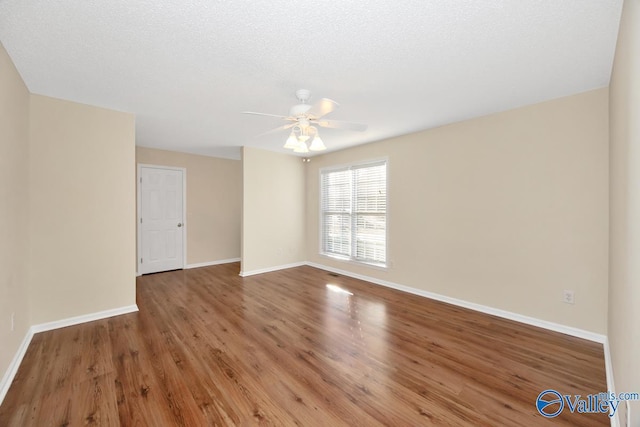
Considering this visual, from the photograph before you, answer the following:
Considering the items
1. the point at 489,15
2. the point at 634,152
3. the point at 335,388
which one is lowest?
the point at 335,388

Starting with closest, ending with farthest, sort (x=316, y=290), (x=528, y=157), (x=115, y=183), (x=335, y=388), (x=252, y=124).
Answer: (x=335, y=388)
(x=528, y=157)
(x=115, y=183)
(x=252, y=124)
(x=316, y=290)

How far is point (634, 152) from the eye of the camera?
3.94ft

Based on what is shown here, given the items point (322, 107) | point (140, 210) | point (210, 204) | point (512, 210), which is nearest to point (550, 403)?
point (512, 210)

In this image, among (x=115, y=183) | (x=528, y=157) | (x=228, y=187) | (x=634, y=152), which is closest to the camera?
(x=634, y=152)

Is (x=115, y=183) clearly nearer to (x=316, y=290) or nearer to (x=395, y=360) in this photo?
(x=316, y=290)

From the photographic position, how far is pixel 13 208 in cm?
217

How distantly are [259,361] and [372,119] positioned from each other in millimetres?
2918

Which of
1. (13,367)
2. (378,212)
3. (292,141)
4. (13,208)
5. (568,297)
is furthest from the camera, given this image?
(378,212)

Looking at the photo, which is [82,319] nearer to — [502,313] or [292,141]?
[292,141]

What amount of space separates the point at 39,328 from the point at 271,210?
136 inches

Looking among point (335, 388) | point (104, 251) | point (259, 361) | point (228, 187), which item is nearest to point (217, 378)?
point (259, 361)

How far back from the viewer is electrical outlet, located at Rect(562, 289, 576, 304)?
2.63 meters

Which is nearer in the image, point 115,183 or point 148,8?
point 148,8

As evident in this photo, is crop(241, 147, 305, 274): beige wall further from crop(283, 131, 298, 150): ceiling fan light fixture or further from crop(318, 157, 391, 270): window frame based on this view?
crop(283, 131, 298, 150): ceiling fan light fixture
